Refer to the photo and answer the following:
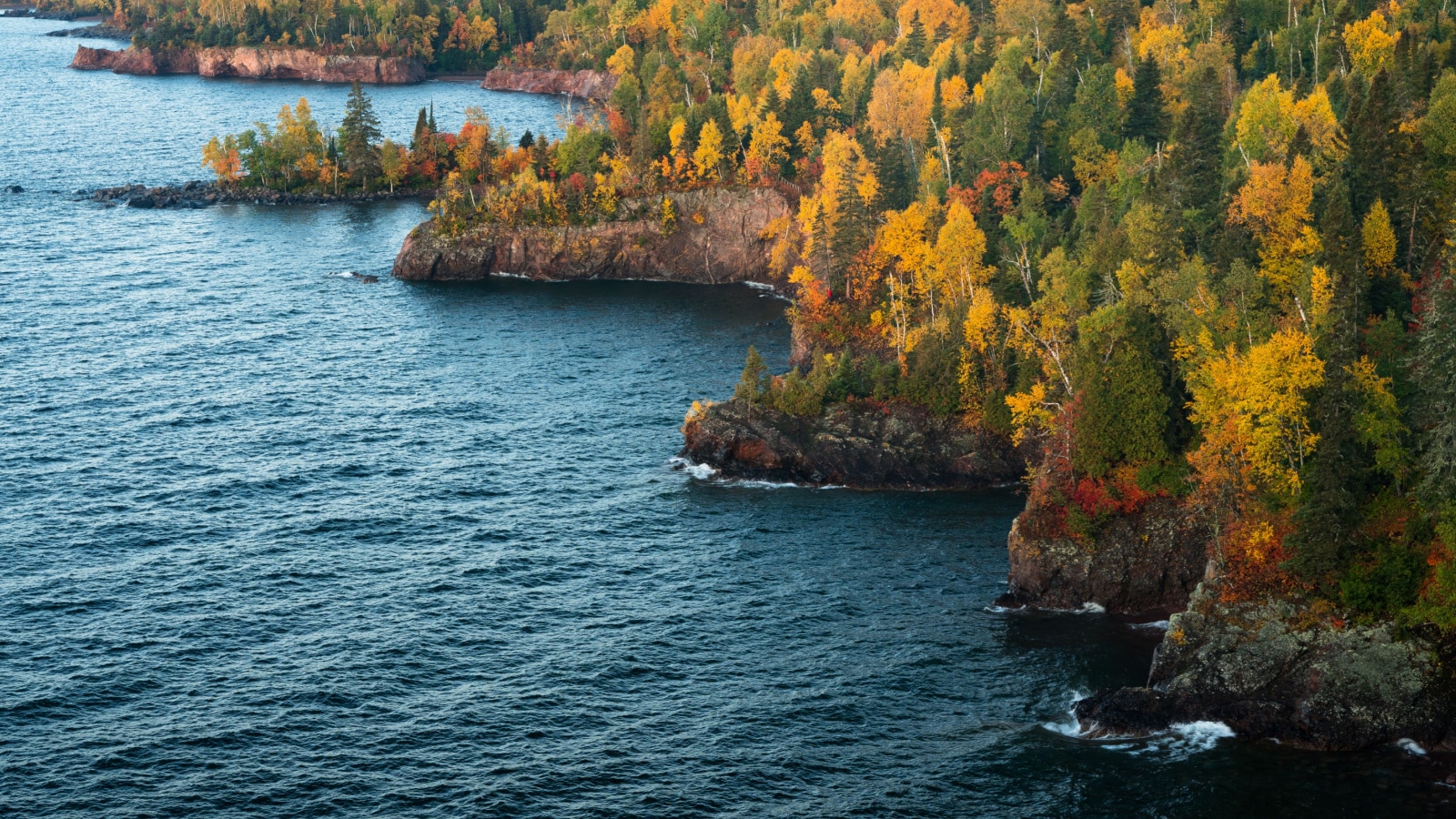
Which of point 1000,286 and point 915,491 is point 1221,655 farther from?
point 1000,286

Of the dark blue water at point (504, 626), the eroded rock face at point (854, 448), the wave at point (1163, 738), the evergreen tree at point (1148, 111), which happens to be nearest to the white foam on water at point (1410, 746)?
the dark blue water at point (504, 626)

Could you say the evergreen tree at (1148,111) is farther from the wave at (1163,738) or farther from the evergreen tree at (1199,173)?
the wave at (1163,738)

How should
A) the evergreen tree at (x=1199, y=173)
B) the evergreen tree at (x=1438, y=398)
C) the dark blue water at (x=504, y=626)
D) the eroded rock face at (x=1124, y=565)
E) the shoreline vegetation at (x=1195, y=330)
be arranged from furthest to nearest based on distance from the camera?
the evergreen tree at (x=1199, y=173) → the eroded rock face at (x=1124, y=565) → the shoreline vegetation at (x=1195, y=330) → the evergreen tree at (x=1438, y=398) → the dark blue water at (x=504, y=626)

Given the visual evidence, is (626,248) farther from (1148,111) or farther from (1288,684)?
(1288,684)

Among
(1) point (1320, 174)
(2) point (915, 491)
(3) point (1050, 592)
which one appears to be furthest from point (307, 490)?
(1) point (1320, 174)

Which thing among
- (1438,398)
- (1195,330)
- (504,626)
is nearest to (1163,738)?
(1438,398)

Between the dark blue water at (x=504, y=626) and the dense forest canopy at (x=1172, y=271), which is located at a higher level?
the dense forest canopy at (x=1172, y=271)

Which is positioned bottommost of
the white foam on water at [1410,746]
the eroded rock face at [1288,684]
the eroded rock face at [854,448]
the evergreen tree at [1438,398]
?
the white foam on water at [1410,746]
